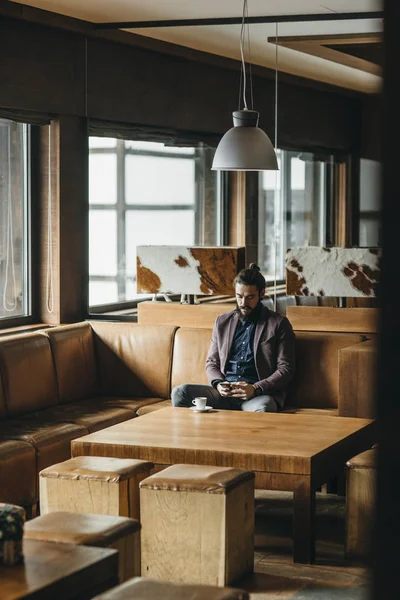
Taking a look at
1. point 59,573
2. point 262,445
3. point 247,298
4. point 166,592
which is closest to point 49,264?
point 247,298

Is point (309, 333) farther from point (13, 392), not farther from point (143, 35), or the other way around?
point (143, 35)

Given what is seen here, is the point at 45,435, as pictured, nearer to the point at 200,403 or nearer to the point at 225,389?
the point at 200,403

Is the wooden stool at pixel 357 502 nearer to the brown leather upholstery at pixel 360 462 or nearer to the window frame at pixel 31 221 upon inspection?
the brown leather upholstery at pixel 360 462

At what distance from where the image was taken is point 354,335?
5574 mm

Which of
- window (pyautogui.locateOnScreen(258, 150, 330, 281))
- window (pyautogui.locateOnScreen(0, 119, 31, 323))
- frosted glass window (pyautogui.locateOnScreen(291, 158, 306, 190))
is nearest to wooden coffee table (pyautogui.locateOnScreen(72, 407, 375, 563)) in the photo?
window (pyautogui.locateOnScreen(0, 119, 31, 323))

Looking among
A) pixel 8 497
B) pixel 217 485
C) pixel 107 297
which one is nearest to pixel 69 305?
pixel 107 297

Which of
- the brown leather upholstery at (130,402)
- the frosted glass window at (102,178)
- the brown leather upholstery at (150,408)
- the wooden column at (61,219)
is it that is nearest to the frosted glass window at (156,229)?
the frosted glass window at (102,178)

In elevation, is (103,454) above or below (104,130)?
below

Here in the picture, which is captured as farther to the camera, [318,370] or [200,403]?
[318,370]

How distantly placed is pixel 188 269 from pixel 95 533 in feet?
10.3

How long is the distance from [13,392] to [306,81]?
460 cm

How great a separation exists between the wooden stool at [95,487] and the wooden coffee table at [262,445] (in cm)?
27

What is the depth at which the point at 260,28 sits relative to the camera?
6586 mm

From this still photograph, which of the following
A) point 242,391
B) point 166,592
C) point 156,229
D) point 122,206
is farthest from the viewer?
point 156,229
